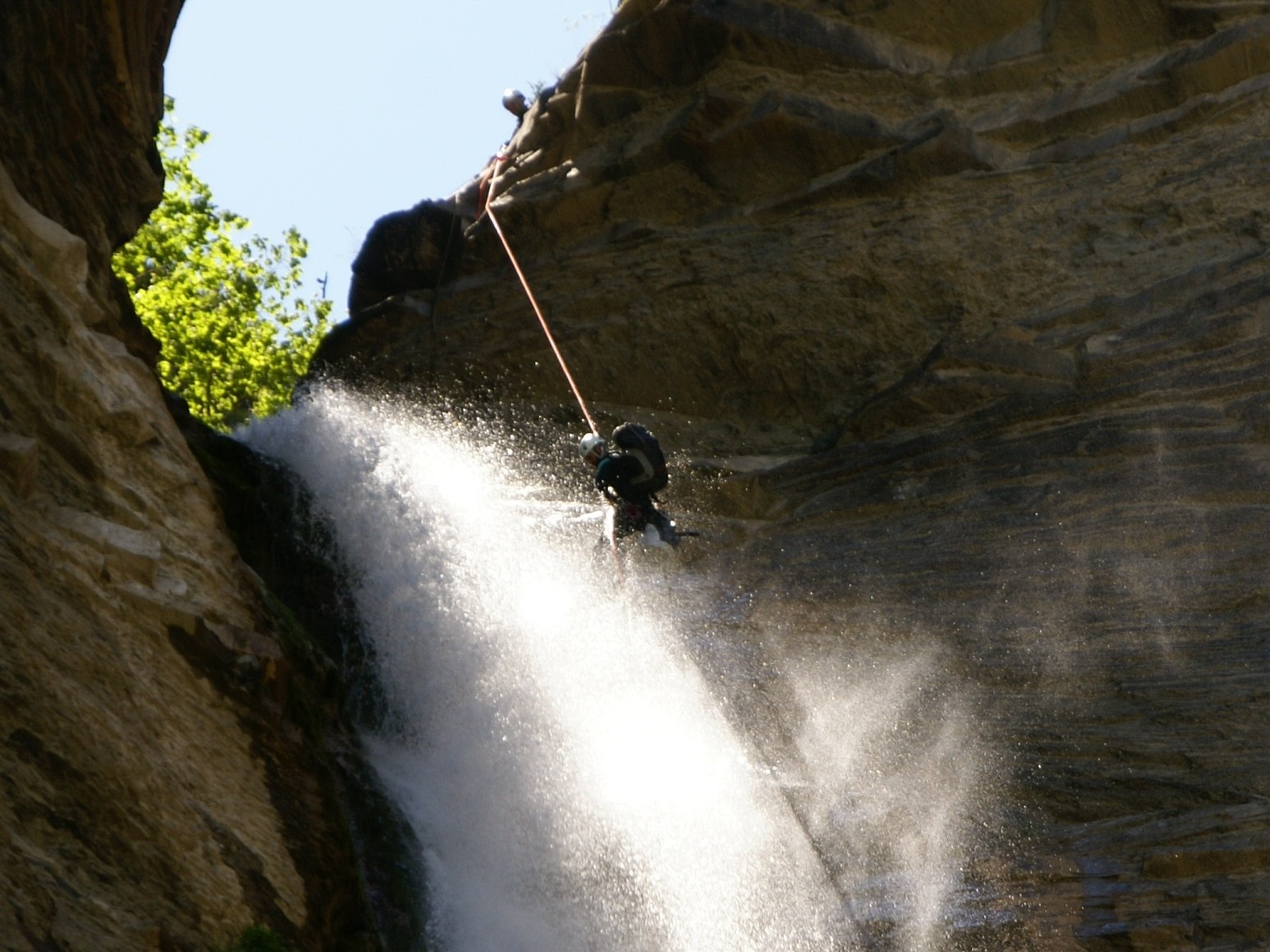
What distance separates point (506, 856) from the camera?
9422 mm

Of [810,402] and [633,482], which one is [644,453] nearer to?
[633,482]

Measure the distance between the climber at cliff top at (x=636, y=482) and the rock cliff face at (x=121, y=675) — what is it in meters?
2.94

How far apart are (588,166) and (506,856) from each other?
Answer: 921 cm

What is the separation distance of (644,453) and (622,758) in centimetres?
243

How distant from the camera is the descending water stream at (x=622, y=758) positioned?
29.4 feet

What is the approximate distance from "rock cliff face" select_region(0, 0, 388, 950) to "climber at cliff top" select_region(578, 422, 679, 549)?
9.66 ft

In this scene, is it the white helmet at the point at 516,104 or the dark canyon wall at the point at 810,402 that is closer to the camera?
the dark canyon wall at the point at 810,402

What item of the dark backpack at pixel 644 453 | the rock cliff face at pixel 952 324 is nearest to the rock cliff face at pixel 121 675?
the dark backpack at pixel 644 453

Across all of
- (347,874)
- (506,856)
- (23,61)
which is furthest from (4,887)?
(23,61)

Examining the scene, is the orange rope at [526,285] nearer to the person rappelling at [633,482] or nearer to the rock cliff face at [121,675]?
the person rappelling at [633,482]

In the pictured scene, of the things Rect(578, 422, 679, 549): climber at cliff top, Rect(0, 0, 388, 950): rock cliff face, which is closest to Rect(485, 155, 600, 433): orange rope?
Rect(578, 422, 679, 549): climber at cliff top

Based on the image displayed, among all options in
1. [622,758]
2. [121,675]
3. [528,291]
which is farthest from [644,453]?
[121,675]

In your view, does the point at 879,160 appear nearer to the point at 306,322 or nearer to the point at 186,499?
the point at 186,499

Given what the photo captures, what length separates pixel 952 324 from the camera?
49.8 feet
